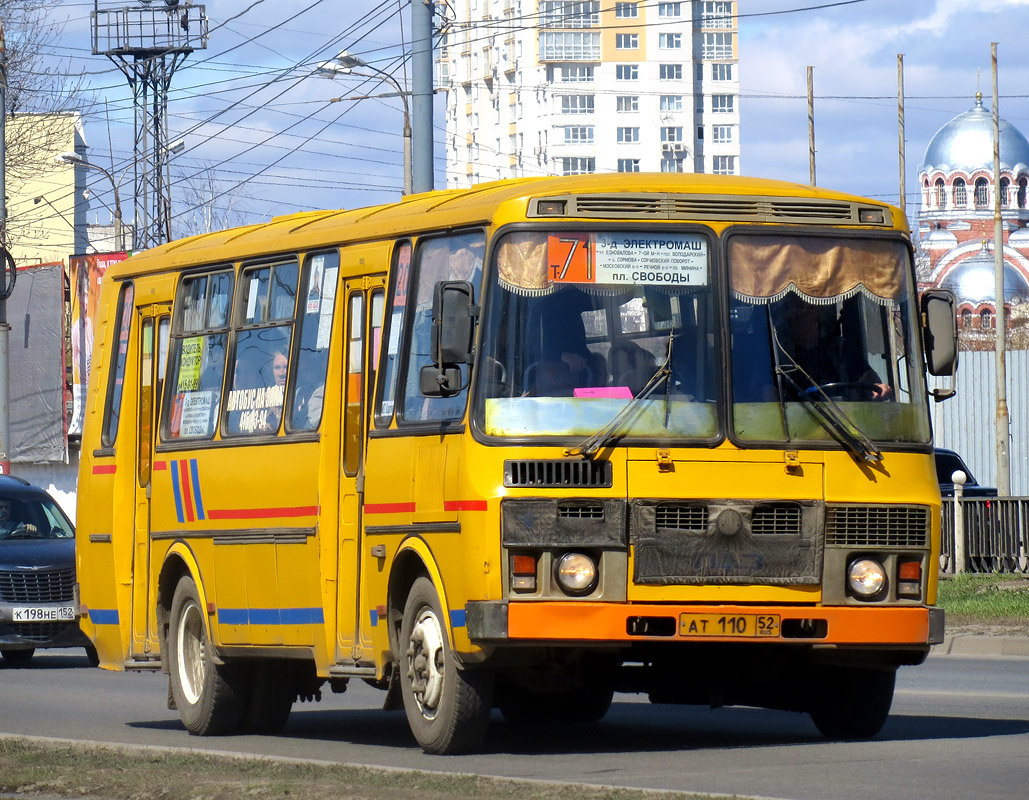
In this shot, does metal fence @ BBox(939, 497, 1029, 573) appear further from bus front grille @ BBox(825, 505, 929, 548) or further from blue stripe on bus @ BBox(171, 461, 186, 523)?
bus front grille @ BBox(825, 505, 929, 548)

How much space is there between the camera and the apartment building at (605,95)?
157250 mm

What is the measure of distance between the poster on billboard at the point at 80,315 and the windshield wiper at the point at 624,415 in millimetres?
30886

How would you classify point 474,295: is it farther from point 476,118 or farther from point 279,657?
point 476,118

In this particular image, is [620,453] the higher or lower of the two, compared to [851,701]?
higher

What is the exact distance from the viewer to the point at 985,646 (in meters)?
18.3

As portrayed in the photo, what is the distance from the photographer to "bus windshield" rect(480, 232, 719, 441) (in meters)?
9.66

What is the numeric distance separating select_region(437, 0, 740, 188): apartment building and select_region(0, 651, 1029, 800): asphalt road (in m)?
141

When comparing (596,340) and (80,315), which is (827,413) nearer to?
(596,340)

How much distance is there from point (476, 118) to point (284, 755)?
513 feet

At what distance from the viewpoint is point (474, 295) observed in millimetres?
9992

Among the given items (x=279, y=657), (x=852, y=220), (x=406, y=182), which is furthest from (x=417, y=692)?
(x=406, y=182)

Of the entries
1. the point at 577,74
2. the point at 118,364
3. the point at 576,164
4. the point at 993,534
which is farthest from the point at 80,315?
the point at 577,74

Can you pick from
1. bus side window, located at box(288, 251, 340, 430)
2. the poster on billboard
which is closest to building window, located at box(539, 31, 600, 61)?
the poster on billboard

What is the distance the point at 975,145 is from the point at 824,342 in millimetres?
127040
